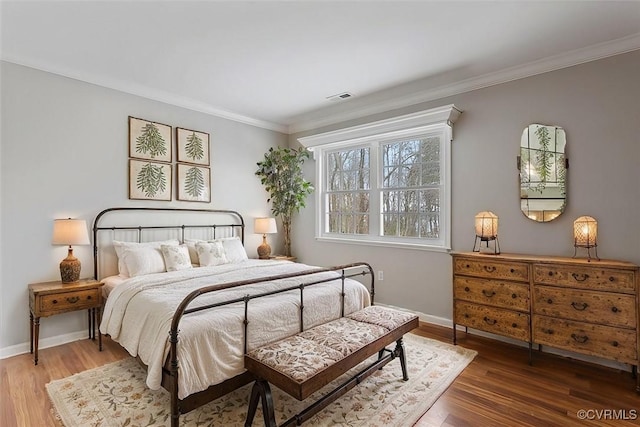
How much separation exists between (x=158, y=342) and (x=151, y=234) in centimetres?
230

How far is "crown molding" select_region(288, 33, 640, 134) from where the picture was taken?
282 cm

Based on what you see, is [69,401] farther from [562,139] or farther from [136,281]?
[562,139]

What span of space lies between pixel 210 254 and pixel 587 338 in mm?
3743

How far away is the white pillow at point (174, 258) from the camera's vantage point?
3552mm

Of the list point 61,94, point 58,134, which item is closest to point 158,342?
point 58,134

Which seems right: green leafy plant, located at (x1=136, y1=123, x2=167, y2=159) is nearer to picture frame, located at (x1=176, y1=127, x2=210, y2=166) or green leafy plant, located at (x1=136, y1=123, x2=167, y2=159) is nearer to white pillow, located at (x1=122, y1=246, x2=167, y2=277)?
picture frame, located at (x1=176, y1=127, x2=210, y2=166)

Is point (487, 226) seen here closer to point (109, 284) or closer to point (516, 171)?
point (516, 171)

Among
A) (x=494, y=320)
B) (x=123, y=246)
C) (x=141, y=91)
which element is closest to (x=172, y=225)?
(x=123, y=246)

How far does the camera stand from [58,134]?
10.8 feet

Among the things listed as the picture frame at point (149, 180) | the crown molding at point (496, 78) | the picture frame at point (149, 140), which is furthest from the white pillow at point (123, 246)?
the crown molding at point (496, 78)

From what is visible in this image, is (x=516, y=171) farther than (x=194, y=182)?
No

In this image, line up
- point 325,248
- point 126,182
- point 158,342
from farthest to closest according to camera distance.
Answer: point 325,248, point 126,182, point 158,342

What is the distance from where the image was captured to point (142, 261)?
338cm

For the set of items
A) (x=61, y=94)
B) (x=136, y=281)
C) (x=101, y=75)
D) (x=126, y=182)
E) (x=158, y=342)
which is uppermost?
(x=101, y=75)
